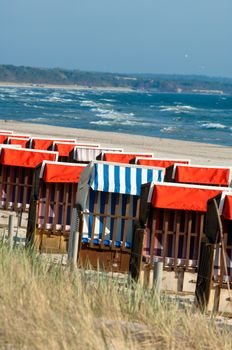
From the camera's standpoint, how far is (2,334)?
21.2 ft

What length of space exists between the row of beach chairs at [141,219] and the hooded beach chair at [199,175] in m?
0.01

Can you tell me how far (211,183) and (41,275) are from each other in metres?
7.63

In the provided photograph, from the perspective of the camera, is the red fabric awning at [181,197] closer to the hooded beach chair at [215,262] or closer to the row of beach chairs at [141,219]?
the row of beach chairs at [141,219]

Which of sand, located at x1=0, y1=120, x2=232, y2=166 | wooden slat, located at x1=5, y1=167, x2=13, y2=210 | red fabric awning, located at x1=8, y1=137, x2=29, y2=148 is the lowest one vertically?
sand, located at x1=0, y1=120, x2=232, y2=166

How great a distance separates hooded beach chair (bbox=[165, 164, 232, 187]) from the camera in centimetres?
1562

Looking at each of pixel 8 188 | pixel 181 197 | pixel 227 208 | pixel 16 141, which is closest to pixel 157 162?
pixel 8 188

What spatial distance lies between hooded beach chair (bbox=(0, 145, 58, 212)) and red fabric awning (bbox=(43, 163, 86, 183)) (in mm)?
2415

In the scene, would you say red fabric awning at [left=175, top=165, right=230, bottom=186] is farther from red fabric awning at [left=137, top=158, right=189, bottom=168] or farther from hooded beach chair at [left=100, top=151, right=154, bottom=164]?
hooded beach chair at [left=100, top=151, right=154, bottom=164]

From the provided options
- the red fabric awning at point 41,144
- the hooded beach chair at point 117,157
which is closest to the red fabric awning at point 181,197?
the hooded beach chair at point 117,157

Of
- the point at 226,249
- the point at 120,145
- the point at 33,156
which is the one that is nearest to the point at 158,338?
the point at 226,249

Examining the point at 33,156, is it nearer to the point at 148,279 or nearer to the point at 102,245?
the point at 102,245

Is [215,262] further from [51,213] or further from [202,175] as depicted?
[202,175]

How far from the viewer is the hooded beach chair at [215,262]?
428 inches

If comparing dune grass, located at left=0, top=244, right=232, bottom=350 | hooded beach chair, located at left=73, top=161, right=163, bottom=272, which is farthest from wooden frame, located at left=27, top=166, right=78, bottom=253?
dune grass, located at left=0, top=244, right=232, bottom=350
